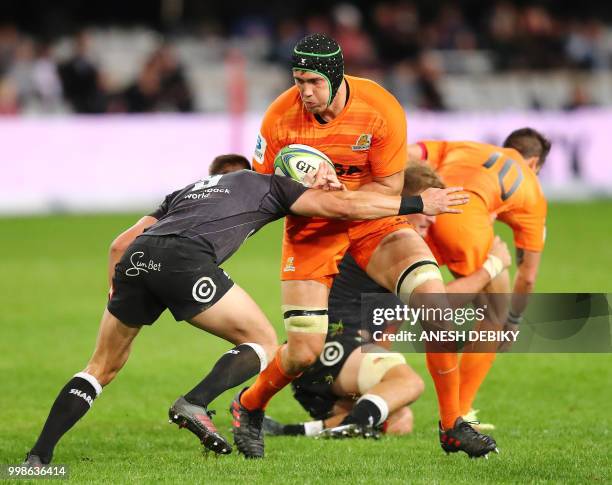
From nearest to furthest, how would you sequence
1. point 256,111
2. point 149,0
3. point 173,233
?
point 173,233 < point 256,111 < point 149,0

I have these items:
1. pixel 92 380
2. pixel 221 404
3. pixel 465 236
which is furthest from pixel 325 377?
pixel 92 380

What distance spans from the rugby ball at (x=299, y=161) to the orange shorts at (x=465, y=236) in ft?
3.79

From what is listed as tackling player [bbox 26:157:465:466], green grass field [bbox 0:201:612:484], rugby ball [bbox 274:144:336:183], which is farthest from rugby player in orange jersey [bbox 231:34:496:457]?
tackling player [bbox 26:157:465:466]

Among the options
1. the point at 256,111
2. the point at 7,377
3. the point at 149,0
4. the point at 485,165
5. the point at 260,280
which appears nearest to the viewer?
the point at 485,165

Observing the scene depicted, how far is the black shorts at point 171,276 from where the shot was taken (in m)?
6.33

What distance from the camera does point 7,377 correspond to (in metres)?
9.77

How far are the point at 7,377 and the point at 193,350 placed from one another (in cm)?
192

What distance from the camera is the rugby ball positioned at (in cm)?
707

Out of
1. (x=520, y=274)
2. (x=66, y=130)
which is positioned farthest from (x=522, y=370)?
(x=66, y=130)

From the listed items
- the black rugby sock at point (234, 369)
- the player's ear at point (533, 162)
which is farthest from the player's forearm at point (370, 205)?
the player's ear at point (533, 162)

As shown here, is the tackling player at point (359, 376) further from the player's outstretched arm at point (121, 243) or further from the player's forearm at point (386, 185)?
the player's outstretched arm at point (121, 243)

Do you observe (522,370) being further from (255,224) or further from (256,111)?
(256,111)

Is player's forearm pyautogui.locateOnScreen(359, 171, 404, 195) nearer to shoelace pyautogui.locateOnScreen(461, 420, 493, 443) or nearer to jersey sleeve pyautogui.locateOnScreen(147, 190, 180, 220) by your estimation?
jersey sleeve pyautogui.locateOnScreen(147, 190, 180, 220)

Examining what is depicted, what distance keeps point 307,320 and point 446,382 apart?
0.88 m
